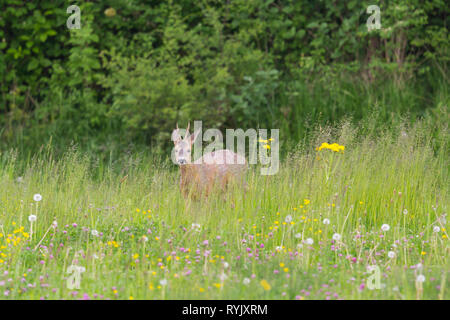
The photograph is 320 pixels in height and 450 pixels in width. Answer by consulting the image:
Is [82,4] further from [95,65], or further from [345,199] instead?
[345,199]

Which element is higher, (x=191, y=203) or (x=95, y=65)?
(x=95, y=65)

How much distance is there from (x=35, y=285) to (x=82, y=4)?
7.06m

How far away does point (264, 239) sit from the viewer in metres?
5.34

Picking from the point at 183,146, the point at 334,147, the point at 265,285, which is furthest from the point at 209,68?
the point at 265,285

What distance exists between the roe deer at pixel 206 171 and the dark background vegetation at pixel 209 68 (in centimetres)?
231

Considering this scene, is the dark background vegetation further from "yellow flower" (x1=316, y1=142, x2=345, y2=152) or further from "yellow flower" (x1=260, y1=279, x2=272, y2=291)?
"yellow flower" (x1=260, y1=279, x2=272, y2=291)

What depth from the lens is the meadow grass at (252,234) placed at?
4258 millimetres

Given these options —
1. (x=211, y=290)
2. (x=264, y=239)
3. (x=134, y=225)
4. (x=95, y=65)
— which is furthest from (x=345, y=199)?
(x=95, y=65)

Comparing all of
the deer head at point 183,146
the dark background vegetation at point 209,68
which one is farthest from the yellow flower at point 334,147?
the dark background vegetation at point 209,68

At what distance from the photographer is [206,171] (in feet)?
21.9

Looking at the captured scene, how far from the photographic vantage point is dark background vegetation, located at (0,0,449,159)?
31.0ft

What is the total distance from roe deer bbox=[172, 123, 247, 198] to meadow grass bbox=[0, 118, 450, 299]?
0.19 meters

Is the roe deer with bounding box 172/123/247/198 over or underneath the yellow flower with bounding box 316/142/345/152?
underneath

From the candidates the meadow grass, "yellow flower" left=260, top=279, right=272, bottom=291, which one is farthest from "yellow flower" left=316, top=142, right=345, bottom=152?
"yellow flower" left=260, top=279, right=272, bottom=291
